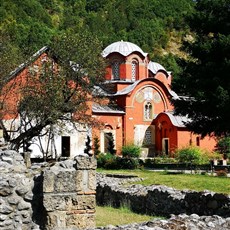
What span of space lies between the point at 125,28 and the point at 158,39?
6925 millimetres

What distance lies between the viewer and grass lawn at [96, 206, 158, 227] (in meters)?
9.52

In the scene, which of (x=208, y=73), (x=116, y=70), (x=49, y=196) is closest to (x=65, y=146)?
(x=116, y=70)

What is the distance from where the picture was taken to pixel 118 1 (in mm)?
107188

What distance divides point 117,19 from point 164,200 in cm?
8860

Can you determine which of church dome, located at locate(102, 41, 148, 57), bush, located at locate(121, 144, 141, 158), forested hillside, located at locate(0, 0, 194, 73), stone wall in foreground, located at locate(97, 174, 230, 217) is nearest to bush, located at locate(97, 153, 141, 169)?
bush, located at locate(121, 144, 141, 158)

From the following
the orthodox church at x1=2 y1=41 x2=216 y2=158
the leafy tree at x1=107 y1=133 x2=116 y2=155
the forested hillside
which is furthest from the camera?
the forested hillside

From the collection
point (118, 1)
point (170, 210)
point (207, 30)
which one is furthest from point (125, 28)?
point (170, 210)

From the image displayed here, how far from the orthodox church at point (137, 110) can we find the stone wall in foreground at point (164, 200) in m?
24.5

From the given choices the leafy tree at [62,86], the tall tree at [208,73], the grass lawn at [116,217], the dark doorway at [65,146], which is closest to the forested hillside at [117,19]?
the dark doorway at [65,146]

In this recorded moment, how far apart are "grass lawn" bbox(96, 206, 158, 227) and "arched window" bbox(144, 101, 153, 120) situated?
93.4ft

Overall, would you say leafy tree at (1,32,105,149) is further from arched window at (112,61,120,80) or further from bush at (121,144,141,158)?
arched window at (112,61,120,80)

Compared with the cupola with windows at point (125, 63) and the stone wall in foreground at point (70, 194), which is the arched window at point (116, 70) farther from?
the stone wall in foreground at point (70, 194)

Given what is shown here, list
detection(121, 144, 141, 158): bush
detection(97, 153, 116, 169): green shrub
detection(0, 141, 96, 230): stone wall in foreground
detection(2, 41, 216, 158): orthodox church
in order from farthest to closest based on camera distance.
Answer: detection(2, 41, 216, 158): orthodox church, detection(121, 144, 141, 158): bush, detection(97, 153, 116, 169): green shrub, detection(0, 141, 96, 230): stone wall in foreground

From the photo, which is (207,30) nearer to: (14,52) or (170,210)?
(14,52)
